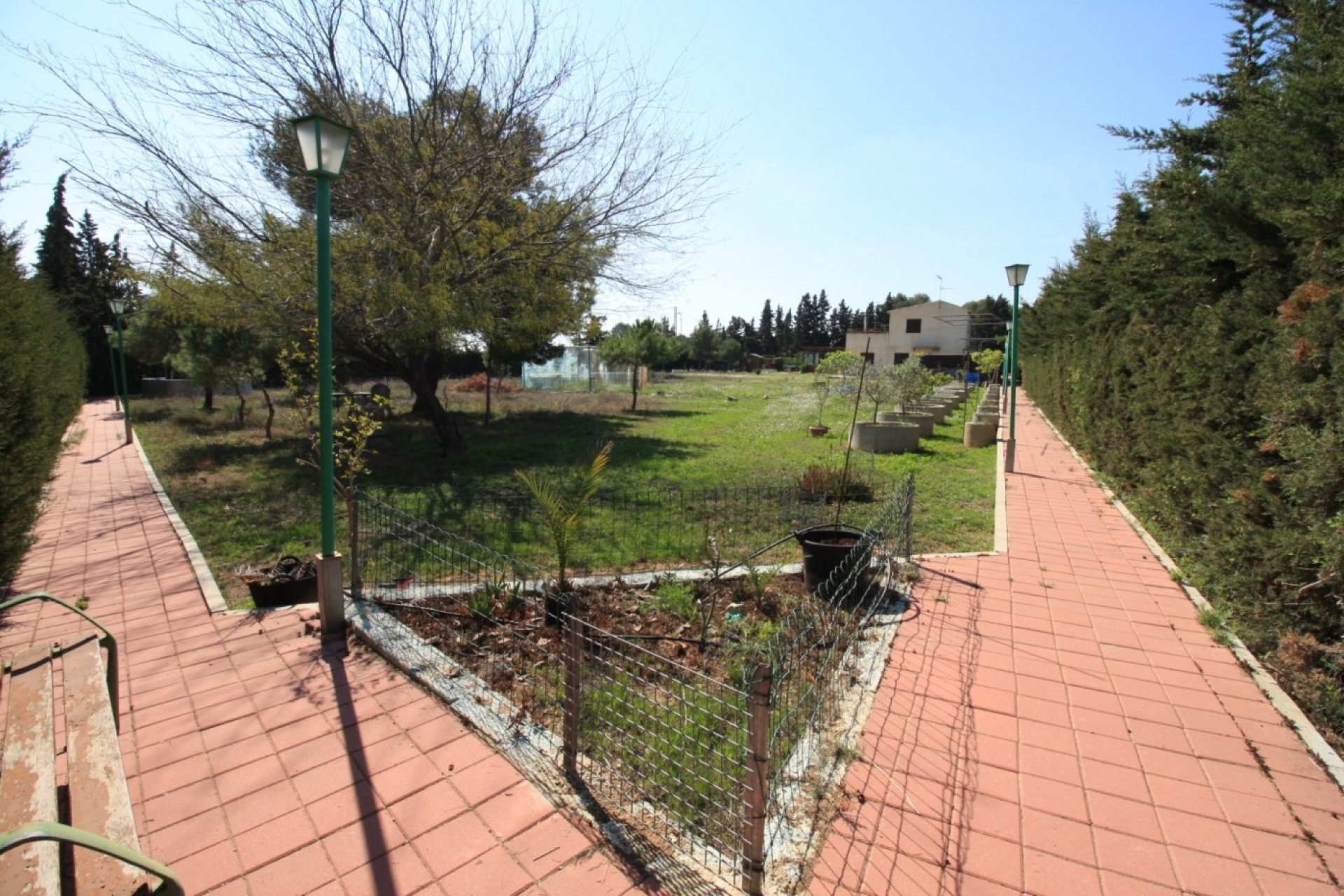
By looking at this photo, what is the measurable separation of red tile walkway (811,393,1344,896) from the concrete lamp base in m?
3.25

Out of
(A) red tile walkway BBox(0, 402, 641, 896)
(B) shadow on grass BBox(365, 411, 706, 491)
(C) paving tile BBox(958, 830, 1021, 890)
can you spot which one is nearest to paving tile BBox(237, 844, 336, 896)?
(A) red tile walkway BBox(0, 402, 641, 896)

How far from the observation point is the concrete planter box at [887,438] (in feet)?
42.6

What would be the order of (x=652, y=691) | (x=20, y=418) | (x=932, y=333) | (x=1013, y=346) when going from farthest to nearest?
(x=932, y=333) < (x=1013, y=346) < (x=20, y=418) < (x=652, y=691)

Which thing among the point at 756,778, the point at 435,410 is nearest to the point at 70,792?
the point at 756,778

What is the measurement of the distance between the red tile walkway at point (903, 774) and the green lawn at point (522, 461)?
184 cm

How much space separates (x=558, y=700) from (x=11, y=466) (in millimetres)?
4202

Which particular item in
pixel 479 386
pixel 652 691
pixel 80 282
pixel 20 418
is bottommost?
pixel 652 691

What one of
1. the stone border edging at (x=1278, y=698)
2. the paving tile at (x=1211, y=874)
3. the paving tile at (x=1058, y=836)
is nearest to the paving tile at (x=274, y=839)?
the paving tile at (x=1058, y=836)

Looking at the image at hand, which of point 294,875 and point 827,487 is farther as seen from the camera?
point 827,487

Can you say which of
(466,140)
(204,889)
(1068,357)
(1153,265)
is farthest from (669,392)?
(204,889)

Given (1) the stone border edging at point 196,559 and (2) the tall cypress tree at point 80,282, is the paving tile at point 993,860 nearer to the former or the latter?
(1) the stone border edging at point 196,559

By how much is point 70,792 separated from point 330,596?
2.42 meters

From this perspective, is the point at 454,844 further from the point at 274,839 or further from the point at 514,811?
the point at 274,839

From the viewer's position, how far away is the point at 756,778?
209 centimetres
